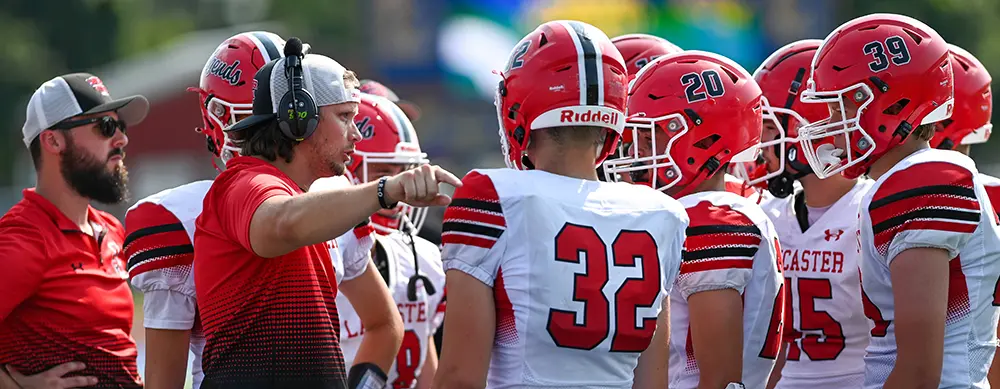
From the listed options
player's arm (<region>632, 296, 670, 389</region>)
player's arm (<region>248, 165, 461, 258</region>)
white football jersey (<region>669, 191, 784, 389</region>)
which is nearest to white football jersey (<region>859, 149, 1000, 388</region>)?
white football jersey (<region>669, 191, 784, 389</region>)

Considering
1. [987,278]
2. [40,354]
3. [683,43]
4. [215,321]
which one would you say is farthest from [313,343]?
[683,43]

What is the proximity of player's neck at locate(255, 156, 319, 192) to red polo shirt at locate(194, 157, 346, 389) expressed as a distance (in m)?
0.10

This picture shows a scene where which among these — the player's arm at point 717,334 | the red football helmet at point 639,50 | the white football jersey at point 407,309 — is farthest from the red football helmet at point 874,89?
the white football jersey at point 407,309

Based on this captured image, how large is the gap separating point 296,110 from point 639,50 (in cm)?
257

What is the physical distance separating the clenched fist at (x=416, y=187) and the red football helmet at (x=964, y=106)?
263 cm

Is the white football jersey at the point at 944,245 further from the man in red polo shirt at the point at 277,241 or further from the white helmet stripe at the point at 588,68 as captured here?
the man in red polo shirt at the point at 277,241

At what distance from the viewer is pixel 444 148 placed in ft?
92.6

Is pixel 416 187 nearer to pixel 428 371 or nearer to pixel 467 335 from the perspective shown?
pixel 467 335

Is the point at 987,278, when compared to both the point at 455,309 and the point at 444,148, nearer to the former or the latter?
the point at 455,309

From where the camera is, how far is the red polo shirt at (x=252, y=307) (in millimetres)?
3838

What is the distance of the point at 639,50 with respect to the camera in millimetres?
6117

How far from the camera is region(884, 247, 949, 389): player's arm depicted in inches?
158

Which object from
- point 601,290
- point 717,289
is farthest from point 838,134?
point 601,290

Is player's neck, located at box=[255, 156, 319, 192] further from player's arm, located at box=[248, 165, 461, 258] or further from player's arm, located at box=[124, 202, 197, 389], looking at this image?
player's arm, located at box=[124, 202, 197, 389]
